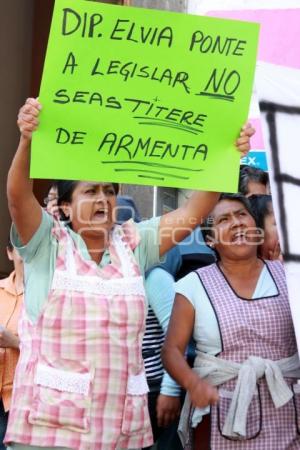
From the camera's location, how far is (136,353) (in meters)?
3.33

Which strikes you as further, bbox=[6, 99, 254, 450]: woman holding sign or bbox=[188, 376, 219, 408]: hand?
bbox=[188, 376, 219, 408]: hand

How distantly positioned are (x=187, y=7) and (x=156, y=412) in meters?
3.37

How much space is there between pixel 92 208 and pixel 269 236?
1.16 m

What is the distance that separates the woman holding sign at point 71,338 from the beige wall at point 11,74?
3484mm

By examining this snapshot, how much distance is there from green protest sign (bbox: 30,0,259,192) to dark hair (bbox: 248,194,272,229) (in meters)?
0.89

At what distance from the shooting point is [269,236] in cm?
436

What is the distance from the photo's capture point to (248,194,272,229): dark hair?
4279mm

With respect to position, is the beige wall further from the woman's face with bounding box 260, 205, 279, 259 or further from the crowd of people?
the woman's face with bounding box 260, 205, 279, 259

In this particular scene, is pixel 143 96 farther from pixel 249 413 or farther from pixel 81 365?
pixel 249 413

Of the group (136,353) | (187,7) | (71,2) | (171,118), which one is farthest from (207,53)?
(187,7)

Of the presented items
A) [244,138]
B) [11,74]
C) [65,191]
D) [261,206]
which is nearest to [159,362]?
[261,206]

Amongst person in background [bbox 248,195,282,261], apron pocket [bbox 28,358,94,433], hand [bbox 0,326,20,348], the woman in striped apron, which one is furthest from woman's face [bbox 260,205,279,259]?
apron pocket [bbox 28,358,94,433]

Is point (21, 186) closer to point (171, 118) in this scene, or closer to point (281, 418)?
point (171, 118)

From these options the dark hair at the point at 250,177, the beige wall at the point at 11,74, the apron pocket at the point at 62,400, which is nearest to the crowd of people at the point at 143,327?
the apron pocket at the point at 62,400
